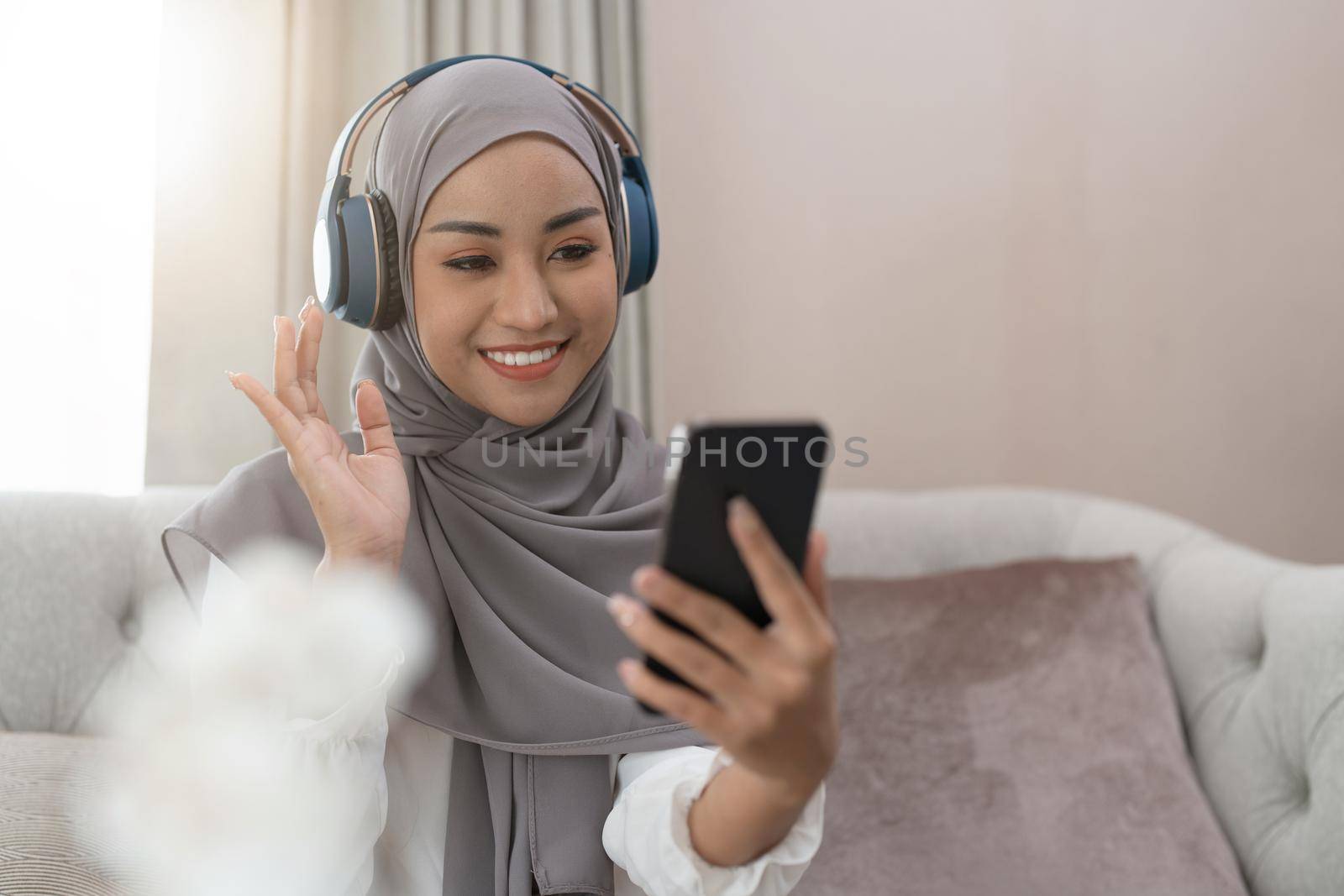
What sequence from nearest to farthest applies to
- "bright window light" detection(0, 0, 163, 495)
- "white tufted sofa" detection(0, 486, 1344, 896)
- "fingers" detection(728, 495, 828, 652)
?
"fingers" detection(728, 495, 828, 652) < "white tufted sofa" detection(0, 486, 1344, 896) < "bright window light" detection(0, 0, 163, 495)

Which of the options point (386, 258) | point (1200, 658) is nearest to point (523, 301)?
point (386, 258)

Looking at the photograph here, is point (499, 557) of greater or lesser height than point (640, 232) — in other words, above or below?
below

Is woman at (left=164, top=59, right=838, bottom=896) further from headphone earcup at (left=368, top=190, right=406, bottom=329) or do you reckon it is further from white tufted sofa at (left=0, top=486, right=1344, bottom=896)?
white tufted sofa at (left=0, top=486, right=1344, bottom=896)

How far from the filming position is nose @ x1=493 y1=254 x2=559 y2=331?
88 centimetres

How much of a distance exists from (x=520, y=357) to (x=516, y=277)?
0.25ft

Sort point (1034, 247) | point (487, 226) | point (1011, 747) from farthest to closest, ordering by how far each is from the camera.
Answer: point (1034, 247)
point (1011, 747)
point (487, 226)

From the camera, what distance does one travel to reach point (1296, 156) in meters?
2.24

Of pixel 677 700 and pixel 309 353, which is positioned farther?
pixel 309 353

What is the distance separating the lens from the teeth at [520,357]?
3.03 feet

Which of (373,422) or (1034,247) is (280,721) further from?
(1034,247)

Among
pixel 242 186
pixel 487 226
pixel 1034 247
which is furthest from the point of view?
pixel 1034 247

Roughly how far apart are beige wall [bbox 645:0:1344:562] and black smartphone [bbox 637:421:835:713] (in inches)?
61.5

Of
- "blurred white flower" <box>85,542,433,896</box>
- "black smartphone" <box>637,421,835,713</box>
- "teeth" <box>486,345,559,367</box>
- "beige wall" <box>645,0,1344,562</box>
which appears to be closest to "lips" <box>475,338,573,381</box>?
"teeth" <box>486,345,559,367</box>

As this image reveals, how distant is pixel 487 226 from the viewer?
2.86 ft
